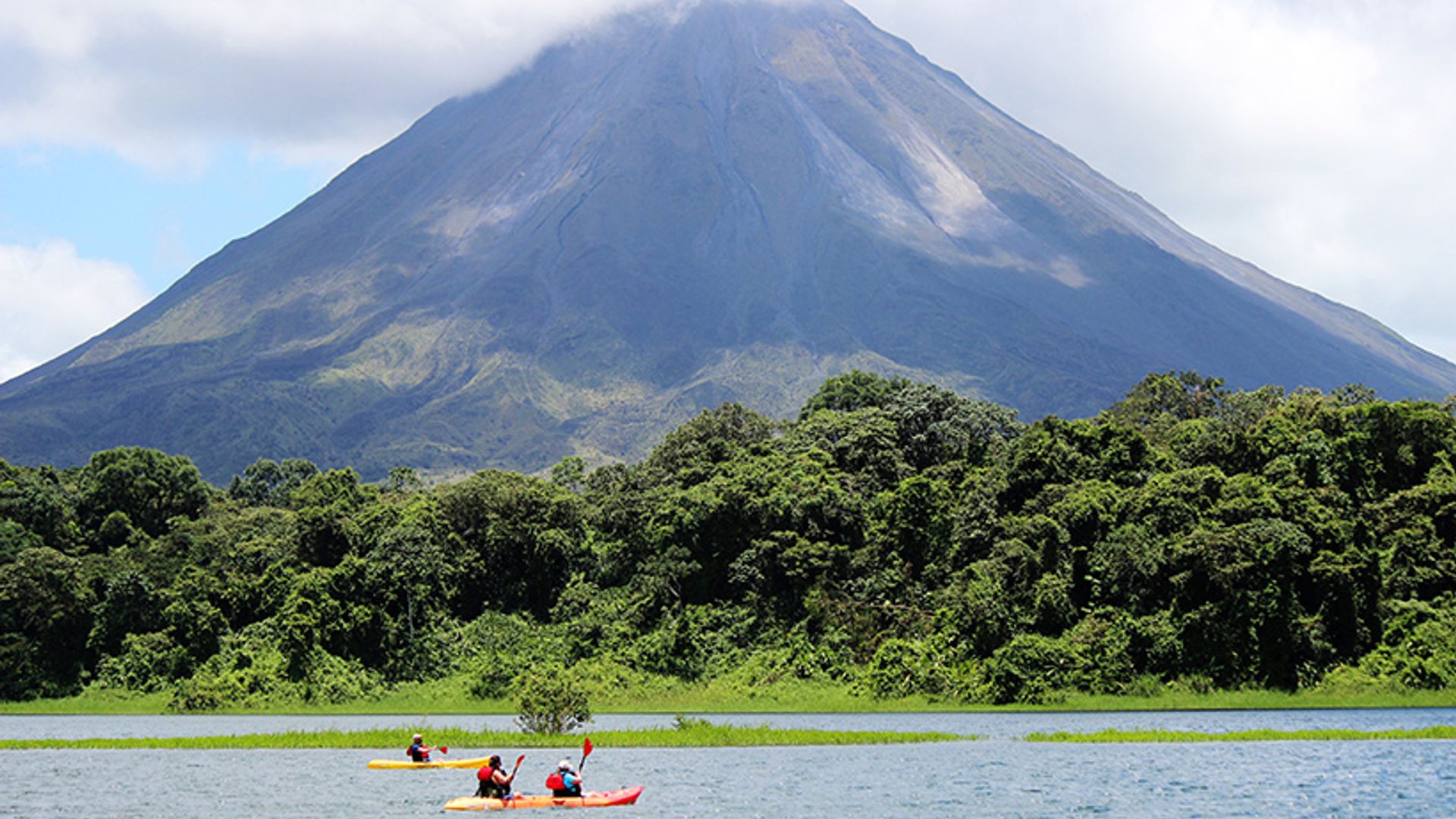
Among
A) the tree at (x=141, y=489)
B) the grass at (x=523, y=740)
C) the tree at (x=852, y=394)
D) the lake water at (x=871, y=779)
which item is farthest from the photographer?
the tree at (x=852, y=394)

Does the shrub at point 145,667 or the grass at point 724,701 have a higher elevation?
the shrub at point 145,667

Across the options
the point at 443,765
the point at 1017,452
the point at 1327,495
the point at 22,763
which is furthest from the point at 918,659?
the point at 22,763

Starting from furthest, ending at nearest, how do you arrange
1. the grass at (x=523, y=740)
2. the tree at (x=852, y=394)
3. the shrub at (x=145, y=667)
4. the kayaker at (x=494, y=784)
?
→ 1. the tree at (x=852, y=394)
2. the shrub at (x=145, y=667)
3. the grass at (x=523, y=740)
4. the kayaker at (x=494, y=784)

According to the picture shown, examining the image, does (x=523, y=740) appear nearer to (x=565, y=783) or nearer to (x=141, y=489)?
(x=565, y=783)

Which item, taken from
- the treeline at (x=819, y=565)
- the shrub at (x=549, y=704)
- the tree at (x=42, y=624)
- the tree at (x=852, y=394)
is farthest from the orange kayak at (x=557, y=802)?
the tree at (x=852, y=394)

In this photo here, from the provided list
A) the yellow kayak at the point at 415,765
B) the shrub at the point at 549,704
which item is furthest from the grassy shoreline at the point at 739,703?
the yellow kayak at the point at 415,765

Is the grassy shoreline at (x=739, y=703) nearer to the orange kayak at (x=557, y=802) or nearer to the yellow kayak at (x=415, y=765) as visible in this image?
the yellow kayak at (x=415, y=765)

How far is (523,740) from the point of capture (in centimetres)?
4019

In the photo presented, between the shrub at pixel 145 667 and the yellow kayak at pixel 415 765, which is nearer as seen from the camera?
the yellow kayak at pixel 415 765

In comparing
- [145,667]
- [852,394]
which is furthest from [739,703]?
[852,394]

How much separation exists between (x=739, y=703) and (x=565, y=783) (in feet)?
82.0

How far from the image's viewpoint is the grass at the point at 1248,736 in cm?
3681

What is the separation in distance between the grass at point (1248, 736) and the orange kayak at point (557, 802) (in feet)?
44.2

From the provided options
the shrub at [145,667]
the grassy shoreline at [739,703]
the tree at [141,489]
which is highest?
the tree at [141,489]
